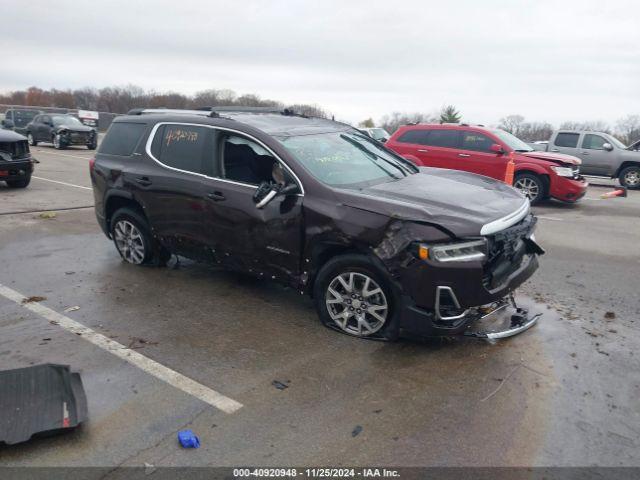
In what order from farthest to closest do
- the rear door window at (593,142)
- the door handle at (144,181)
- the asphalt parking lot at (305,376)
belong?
the rear door window at (593,142), the door handle at (144,181), the asphalt parking lot at (305,376)

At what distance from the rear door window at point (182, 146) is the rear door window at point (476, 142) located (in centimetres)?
801

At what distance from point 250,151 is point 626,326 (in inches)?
151

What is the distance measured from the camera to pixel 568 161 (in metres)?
11.8

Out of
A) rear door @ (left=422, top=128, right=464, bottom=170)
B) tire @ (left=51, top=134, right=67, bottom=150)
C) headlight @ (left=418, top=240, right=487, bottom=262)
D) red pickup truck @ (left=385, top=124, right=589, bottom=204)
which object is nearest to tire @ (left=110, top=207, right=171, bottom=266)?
headlight @ (left=418, top=240, right=487, bottom=262)

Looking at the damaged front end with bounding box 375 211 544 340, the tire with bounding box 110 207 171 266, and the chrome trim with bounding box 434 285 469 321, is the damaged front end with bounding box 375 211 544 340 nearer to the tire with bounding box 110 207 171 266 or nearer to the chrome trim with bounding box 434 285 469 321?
the chrome trim with bounding box 434 285 469 321

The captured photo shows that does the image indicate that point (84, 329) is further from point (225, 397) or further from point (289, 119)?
point (289, 119)

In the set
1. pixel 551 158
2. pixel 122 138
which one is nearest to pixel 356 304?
pixel 122 138

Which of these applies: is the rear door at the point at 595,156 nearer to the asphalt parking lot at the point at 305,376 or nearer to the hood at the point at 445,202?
the asphalt parking lot at the point at 305,376

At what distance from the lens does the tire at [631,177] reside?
16109 mm

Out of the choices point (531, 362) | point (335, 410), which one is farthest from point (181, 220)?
point (531, 362)

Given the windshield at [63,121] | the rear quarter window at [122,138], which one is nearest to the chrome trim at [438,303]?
the rear quarter window at [122,138]

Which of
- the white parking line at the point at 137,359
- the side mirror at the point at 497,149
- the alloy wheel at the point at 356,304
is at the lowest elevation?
the white parking line at the point at 137,359

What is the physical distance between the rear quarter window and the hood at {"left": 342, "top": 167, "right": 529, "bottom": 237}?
120 inches

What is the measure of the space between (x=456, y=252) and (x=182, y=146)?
3.18 metres
